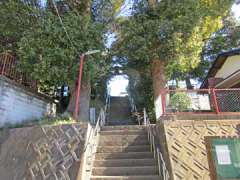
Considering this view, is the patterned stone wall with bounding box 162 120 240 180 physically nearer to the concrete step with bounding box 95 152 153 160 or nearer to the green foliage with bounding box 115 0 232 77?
the concrete step with bounding box 95 152 153 160

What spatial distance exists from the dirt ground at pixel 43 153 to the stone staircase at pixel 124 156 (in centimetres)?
81

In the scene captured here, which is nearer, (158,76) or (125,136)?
(125,136)

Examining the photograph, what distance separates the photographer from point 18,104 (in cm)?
969

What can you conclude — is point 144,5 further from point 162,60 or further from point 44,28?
point 44,28

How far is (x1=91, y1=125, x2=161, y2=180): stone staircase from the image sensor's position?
6.39 meters

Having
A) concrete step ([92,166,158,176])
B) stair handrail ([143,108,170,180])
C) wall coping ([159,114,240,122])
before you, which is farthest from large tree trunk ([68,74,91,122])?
wall coping ([159,114,240,122])

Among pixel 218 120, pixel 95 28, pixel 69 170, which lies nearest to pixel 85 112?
pixel 95 28

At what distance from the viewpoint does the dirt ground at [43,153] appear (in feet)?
20.5

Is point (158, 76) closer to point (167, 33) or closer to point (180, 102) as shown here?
point (167, 33)

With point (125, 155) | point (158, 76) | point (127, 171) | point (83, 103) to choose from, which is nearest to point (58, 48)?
point (83, 103)

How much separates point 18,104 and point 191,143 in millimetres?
6988

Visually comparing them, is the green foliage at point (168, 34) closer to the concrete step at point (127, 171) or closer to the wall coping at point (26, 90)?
the wall coping at point (26, 90)

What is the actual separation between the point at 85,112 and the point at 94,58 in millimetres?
2410

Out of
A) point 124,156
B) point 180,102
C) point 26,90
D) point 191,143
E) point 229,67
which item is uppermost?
point 229,67
